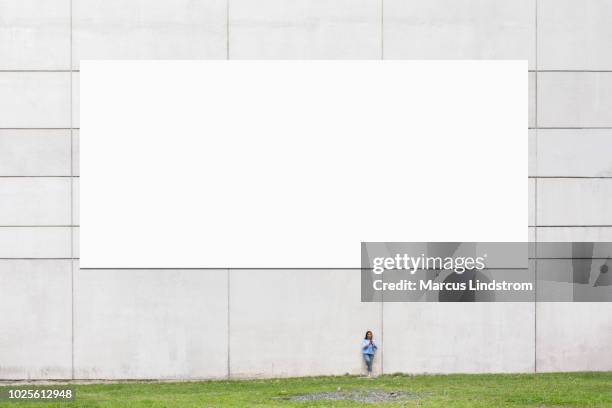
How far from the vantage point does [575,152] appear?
3061cm

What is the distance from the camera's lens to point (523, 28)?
3058 cm

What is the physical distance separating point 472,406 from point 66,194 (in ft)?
41.7

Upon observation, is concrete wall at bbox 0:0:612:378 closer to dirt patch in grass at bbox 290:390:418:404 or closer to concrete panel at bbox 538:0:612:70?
concrete panel at bbox 538:0:612:70

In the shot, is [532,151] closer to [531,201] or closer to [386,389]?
[531,201]

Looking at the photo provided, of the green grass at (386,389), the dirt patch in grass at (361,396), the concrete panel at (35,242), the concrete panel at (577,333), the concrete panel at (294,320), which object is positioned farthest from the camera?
the concrete panel at (577,333)

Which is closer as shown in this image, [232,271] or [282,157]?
[282,157]

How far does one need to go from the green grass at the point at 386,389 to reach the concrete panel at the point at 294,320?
53cm

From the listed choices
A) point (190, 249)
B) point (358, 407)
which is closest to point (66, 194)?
point (190, 249)

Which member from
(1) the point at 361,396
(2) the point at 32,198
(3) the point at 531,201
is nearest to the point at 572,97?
(3) the point at 531,201

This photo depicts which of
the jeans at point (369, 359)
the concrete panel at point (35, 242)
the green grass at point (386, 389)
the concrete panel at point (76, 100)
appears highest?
the concrete panel at point (76, 100)

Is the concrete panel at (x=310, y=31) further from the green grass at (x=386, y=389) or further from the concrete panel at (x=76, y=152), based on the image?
the green grass at (x=386, y=389)

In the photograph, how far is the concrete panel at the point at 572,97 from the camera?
30.5 metres

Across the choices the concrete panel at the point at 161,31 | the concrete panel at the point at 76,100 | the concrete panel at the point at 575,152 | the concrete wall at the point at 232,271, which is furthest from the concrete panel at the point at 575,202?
the concrete panel at the point at 76,100

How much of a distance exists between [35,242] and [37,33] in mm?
5594
